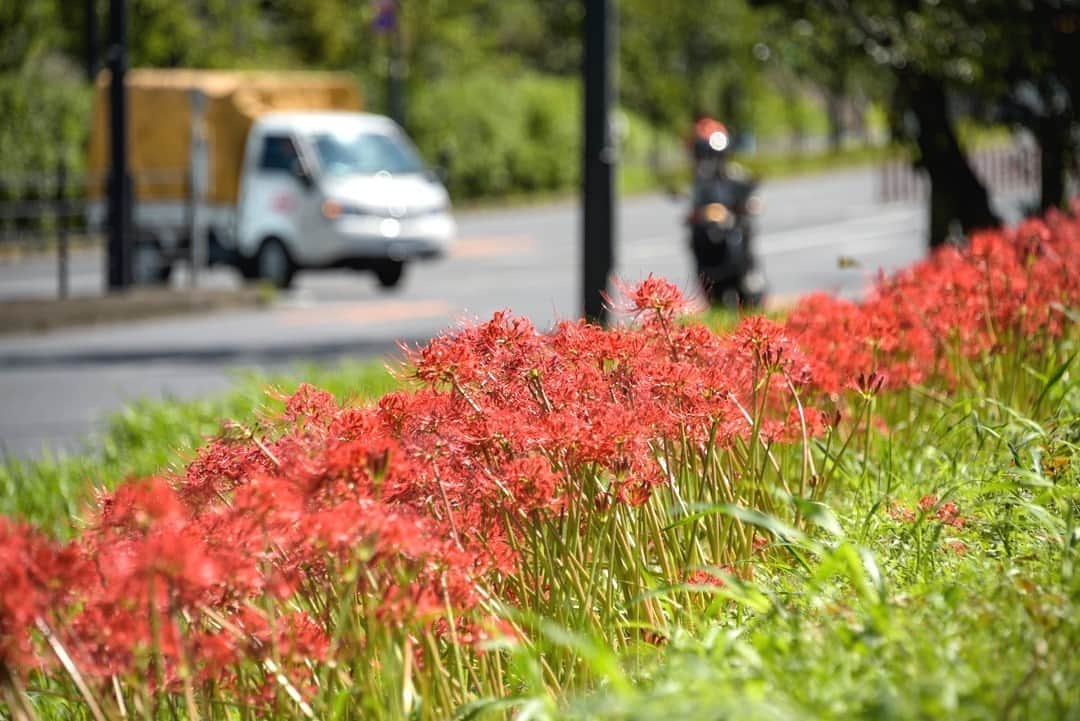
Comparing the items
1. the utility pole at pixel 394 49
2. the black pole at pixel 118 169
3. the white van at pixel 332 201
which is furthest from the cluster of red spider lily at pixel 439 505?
the utility pole at pixel 394 49

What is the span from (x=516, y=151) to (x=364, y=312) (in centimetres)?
2186

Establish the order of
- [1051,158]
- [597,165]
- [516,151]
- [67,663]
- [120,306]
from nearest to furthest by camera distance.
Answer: [67,663] → [1051,158] → [597,165] → [120,306] → [516,151]

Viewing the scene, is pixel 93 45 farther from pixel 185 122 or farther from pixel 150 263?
pixel 150 263

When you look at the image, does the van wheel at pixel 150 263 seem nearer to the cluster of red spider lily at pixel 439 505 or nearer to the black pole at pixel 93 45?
the black pole at pixel 93 45

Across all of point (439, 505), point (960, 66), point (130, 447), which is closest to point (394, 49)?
point (960, 66)

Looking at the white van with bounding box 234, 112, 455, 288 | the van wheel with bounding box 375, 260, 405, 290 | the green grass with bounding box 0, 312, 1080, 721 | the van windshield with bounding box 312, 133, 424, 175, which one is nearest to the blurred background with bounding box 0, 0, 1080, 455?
the van wheel with bounding box 375, 260, 405, 290

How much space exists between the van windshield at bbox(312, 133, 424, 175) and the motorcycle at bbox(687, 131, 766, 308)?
7.97 meters

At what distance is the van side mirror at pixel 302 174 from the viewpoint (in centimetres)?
2148

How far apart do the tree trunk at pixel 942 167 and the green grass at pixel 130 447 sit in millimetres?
3466

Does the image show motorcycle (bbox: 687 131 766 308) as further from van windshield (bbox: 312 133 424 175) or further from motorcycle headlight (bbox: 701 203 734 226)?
van windshield (bbox: 312 133 424 175)

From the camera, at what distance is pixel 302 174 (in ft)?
70.8

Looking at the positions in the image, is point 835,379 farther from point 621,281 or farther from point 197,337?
point 197,337

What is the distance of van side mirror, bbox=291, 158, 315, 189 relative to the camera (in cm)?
2148

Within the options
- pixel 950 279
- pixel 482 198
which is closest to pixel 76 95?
pixel 482 198
